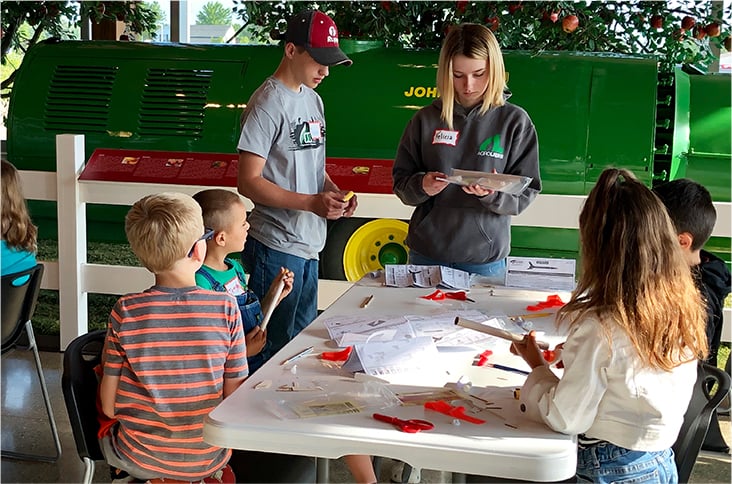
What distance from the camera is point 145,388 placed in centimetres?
220

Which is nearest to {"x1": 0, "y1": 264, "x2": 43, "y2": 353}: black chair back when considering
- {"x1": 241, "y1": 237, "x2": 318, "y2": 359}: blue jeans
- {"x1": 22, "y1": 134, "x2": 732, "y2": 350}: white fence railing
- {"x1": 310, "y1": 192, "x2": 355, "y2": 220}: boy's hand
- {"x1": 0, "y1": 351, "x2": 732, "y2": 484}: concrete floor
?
{"x1": 0, "y1": 351, "x2": 732, "y2": 484}: concrete floor

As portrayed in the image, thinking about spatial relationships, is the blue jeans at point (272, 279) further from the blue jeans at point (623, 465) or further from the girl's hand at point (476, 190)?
the blue jeans at point (623, 465)

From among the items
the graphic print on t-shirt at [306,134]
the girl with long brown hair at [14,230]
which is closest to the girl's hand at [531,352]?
the graphic print on t-shirt at [306,134]

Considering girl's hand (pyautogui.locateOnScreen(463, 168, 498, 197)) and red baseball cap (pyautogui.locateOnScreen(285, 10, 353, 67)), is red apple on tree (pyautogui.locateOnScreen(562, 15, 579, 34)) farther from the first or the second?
girl's hand (pyautogui.locateOnScreen(463, 168, 498, 197))

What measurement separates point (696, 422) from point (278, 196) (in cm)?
157

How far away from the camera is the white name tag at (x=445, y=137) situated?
3.29 metres

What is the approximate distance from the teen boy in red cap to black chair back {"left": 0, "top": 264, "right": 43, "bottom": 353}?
0.80m

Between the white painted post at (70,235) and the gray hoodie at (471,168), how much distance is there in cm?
260

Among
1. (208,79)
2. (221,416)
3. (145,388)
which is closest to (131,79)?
(208,79)

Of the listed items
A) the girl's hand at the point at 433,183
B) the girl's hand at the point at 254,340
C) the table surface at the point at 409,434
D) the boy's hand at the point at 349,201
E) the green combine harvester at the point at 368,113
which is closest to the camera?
the table surface at the point at 409,434

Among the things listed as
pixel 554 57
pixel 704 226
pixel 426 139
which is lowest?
pixel 704 226

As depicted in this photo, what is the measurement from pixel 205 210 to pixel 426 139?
938 millimetres

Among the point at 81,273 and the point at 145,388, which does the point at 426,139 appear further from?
the point at 81,273

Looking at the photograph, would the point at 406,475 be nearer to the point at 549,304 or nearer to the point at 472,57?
the point at 549,304
